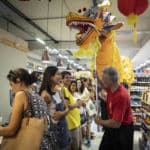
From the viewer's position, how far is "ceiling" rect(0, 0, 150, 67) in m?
7.37

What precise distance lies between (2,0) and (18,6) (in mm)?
759

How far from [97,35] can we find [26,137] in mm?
1621

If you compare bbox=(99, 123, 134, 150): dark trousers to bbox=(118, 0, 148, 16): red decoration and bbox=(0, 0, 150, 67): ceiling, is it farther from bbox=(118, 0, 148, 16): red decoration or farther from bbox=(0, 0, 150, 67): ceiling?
bbox=(0, 0, 150, 67): ceiling

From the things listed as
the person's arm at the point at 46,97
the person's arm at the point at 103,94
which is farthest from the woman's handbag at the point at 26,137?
the person's arm at the point at 103,94

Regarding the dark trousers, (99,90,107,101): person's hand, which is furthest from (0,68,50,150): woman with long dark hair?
(99,90,107,101): person's hand

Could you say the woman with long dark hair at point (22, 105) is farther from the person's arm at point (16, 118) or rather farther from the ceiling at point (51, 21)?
the ceiling at point (51, 21)

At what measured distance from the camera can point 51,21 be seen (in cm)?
930

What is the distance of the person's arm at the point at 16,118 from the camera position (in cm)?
188

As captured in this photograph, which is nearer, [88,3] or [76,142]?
[76,142]

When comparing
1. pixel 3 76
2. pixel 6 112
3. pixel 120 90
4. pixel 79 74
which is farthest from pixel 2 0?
pixel 120 90

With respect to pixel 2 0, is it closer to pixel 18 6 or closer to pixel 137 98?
pixel 18 6

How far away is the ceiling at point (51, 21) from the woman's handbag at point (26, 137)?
5668 mm

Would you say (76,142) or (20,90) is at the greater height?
(20,90)

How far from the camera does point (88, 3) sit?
722cm
